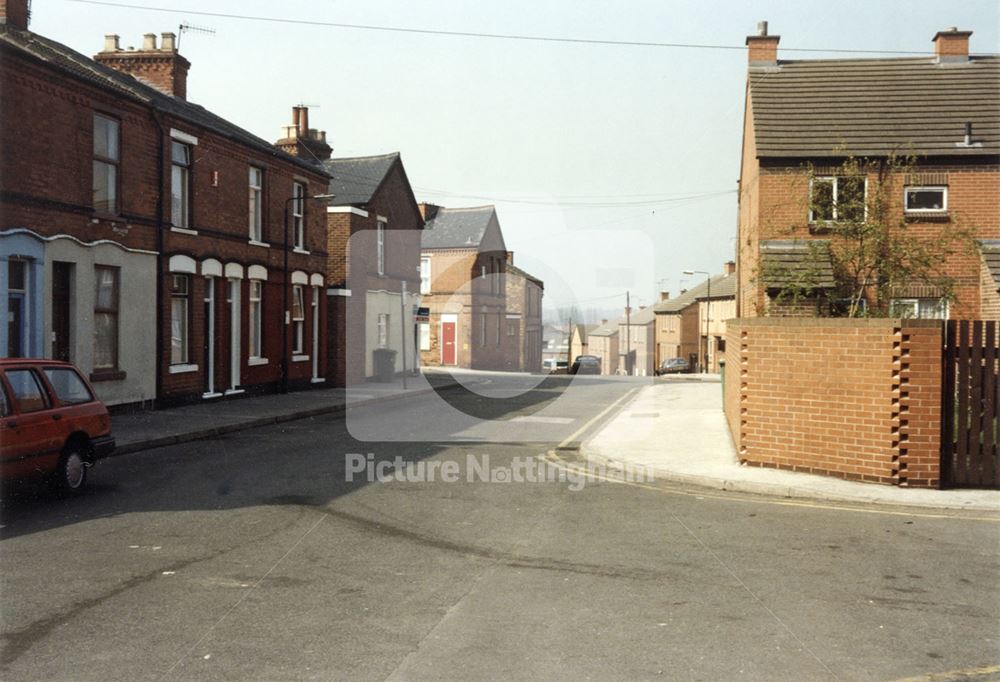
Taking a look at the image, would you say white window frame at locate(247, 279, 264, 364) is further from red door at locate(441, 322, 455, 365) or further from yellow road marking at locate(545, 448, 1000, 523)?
red door at locate(441, 322, 455, 365)

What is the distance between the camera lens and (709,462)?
483 inches

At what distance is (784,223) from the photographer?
74.2 ft

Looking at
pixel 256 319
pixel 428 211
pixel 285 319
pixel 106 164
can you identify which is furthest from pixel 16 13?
pixel 428 211

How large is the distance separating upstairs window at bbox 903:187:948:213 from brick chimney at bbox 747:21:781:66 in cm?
629

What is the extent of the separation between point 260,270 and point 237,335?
2.20 m

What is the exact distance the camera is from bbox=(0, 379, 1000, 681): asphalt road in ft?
16.1

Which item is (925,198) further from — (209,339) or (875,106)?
(209,339)

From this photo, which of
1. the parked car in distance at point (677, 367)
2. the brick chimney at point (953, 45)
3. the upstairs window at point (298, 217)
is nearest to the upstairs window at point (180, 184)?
the upstairs window at point (298, 217)

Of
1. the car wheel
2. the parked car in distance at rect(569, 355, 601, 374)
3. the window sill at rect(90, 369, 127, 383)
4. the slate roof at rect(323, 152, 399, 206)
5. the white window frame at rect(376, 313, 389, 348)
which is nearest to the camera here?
the car wheel

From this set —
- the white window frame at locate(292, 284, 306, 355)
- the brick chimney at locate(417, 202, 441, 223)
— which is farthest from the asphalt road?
the brick chimney at locate(417, 202, 441, 223)

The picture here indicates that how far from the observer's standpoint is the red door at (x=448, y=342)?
50056 mm

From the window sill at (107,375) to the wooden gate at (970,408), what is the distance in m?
15.3

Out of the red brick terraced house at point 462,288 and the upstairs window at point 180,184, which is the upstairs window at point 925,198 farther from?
the red brick terraced house at point 462,288

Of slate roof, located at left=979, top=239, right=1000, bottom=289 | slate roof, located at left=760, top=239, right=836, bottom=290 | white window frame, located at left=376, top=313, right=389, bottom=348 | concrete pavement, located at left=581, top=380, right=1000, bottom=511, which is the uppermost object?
slate roof, located at left=979, top=239, right=1000, bottom=289
